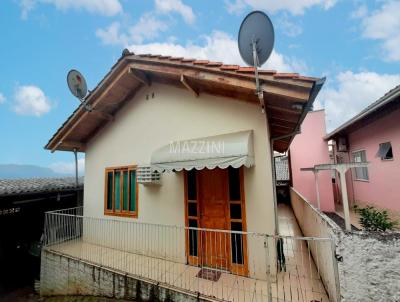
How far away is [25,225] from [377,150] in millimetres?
28426

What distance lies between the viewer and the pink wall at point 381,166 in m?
12.9

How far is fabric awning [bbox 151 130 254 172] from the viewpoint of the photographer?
27.4ft

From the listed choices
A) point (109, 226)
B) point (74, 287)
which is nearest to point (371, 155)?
point (109, 226)

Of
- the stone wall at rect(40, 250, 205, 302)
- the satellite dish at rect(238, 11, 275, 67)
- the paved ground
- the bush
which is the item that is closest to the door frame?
the stone wall at rect(40, 250, 205, 302)

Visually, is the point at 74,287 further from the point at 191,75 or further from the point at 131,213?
the point at 191,75

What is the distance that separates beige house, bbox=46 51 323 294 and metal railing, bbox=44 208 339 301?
9 cm

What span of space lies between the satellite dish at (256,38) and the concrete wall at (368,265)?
618cm

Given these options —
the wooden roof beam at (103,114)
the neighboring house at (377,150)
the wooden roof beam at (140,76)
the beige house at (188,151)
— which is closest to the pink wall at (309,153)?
the neighboring house at (377,150)

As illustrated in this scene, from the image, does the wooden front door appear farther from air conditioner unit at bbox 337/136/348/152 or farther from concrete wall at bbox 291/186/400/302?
air conditioner unit at bbox 337/136/348/152

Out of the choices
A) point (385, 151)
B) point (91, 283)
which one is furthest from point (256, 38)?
point (91, 283)

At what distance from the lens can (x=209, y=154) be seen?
885cm

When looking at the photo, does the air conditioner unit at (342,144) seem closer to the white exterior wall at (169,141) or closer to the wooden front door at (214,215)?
the white exterior wall at (169,141)

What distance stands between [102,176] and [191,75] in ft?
31.0

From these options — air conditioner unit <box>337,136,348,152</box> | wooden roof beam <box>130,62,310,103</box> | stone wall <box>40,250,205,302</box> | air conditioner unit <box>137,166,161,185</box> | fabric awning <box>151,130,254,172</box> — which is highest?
wooden roof beam <box>130,62,310,103</box>
